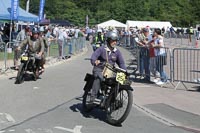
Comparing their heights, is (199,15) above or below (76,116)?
above

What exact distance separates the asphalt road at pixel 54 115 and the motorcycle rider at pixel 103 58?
70 centimetres

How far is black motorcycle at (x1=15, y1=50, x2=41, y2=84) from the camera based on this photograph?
13.8m

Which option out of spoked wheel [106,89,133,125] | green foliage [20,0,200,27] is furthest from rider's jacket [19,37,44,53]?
green foliage [20,0,200,27]

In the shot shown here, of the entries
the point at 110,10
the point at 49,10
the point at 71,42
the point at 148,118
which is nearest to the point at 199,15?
the point at 110,10

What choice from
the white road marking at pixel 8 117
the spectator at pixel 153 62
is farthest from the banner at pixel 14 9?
the white road marking at pixel 8 117

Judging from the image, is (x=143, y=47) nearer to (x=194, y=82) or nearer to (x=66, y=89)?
(x=194, y=82)

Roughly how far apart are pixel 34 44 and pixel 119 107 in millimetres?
6587

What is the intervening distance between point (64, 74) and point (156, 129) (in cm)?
916

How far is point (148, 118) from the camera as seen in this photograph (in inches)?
360

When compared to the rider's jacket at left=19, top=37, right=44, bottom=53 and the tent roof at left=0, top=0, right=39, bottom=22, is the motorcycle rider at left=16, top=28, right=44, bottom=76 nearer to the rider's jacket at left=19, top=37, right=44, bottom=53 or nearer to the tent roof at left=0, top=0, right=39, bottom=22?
the rider's jacket at left=19, top=37, right=44, bottom=53

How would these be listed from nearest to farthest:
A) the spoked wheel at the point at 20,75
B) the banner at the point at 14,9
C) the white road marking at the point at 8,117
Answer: the white road marking at the point at 8,117, the spoked wheel at the point at 20,75, the banner at the point at 14,9

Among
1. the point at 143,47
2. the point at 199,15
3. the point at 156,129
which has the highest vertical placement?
the point at 199,15

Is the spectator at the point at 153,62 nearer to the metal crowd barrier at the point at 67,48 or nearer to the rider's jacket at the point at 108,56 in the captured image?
the rider's jacket at the point at 108,56

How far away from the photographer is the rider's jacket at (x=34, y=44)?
14266mm
